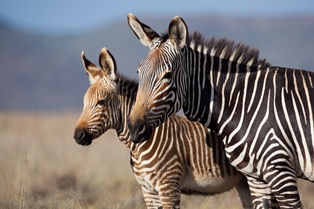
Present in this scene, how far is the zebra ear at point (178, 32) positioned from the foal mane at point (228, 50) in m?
0.49

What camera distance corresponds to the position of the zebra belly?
862cm

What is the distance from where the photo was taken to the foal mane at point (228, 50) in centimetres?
741

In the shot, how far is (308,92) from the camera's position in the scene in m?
6.92

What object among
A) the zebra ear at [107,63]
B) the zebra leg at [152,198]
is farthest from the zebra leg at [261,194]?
the zebra ear at [107,63]

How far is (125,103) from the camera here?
8.80m

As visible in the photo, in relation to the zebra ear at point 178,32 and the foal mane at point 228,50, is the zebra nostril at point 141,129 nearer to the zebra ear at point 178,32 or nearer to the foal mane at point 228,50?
the zebra ear at point 178,32

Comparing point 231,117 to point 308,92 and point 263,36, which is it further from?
point 263,36

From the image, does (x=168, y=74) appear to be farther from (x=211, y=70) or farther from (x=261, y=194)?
(x=261, y=194)

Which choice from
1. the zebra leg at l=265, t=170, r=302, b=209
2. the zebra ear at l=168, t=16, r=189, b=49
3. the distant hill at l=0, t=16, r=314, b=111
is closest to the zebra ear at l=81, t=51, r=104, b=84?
the zebra ear at l=168, t=16, r=189, b=49

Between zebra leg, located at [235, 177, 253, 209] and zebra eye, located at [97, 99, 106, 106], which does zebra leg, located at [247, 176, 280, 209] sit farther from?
zebra eye, located at [97, 99, 106, 106]

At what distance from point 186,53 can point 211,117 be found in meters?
0.82

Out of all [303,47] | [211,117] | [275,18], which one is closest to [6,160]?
[211,117]

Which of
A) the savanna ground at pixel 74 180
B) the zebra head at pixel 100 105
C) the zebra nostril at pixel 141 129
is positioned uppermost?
the zebra head at pixel 100 105

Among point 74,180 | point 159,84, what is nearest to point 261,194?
point 159,84
